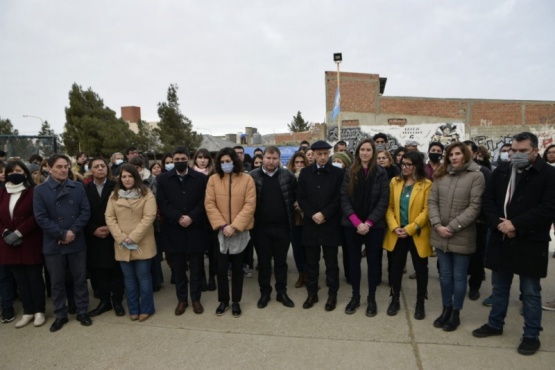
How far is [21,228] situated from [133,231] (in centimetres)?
129

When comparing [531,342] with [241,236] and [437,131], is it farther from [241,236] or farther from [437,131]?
[437,131]

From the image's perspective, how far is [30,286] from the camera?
403cm

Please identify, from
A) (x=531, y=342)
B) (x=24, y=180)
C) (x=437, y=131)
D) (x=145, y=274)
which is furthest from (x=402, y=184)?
(x=437, y=131)

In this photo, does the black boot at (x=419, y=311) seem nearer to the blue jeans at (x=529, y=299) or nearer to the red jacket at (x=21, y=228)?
the blue jeans at (x=529, y=299)

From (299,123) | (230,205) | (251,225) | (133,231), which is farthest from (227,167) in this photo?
(299,123)

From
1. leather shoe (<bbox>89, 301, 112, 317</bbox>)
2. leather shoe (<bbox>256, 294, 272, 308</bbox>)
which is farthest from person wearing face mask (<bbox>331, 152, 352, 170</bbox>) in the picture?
leather shoe (<bbox>89, 301, 112, 317</bbox>)

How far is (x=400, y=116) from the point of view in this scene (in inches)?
563

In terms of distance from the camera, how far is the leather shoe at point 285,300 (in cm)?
428

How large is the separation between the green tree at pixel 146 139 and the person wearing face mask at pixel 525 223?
2945 centimetres

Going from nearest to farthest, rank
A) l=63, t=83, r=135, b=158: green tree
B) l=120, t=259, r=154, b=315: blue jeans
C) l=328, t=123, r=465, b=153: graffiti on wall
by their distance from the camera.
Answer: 1. l=120, t=259, r=154, b=315: blue jeans
2. l=328, t=123, r=465, b=153: graffiti on wall
3. l=63, t=83, r=135, b=158: green tree

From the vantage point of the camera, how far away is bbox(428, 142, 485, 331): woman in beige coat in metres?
3.48

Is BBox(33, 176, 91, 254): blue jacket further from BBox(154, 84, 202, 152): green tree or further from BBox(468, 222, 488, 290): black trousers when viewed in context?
BBox(154, 84, 202, 152): green tree

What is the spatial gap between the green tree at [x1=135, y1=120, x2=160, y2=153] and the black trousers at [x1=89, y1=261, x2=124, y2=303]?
2680cm

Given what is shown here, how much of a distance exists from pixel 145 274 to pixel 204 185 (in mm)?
1299
